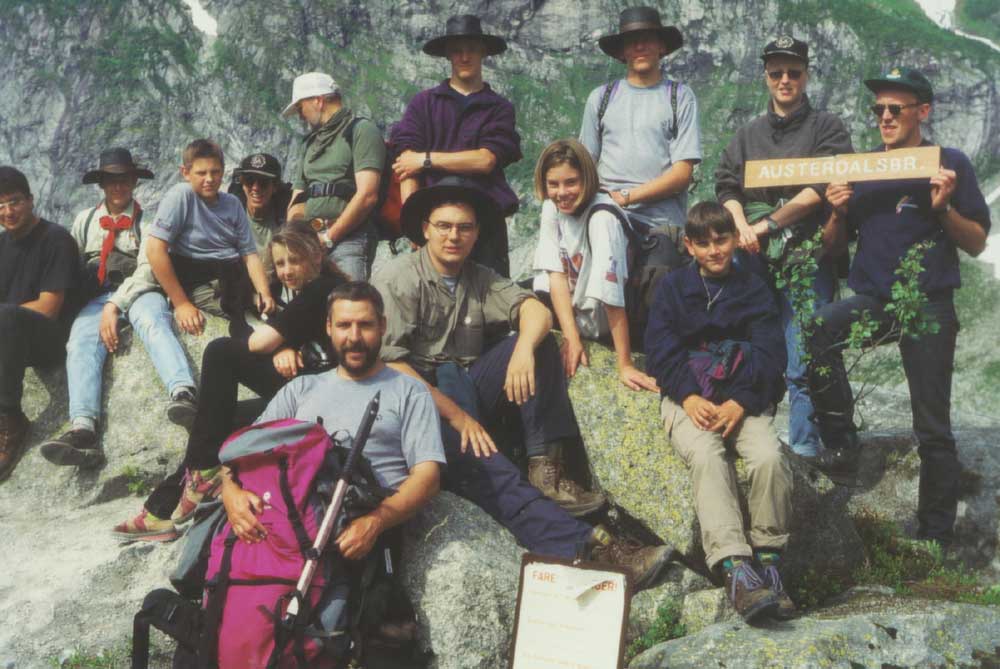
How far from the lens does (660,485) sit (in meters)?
7.82

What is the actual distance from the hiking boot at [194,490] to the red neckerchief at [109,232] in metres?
3.37

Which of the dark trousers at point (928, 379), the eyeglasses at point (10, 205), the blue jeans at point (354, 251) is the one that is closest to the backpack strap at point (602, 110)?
the blue jeans at point (354, 251)

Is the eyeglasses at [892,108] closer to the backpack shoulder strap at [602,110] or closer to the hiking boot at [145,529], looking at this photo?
the backpack shoulder strap at [602,110]

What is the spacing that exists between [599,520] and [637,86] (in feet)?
14.4

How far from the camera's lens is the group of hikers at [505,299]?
6949 millimetres

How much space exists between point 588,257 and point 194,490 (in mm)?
3936

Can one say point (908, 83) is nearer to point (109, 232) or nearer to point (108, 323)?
point (108, 323)

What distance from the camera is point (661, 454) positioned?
801 cm

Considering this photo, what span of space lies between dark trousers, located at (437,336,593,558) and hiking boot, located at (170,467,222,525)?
1923 millimetres

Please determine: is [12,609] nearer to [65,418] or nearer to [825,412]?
[65,418]

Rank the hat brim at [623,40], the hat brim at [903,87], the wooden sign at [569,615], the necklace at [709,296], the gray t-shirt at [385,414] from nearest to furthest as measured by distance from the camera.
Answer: the wooden sign at [569,615]
the gray t-shirt at [385,414]
the necklace at [709,296]
the hat brim at [903,87]
the hat brim at [623,40]

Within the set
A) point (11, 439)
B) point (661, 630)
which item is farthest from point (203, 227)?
point (661, 630)

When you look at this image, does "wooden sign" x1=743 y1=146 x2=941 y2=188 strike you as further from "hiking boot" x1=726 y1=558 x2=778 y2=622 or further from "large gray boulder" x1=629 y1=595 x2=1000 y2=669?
"hiking boot" x1=726 y1=558 x2=778 y2=622

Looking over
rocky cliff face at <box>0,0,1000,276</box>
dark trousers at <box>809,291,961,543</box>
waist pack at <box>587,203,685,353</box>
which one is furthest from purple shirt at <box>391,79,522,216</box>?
rocky cliff face at <box>0,0,1000,276</box>
